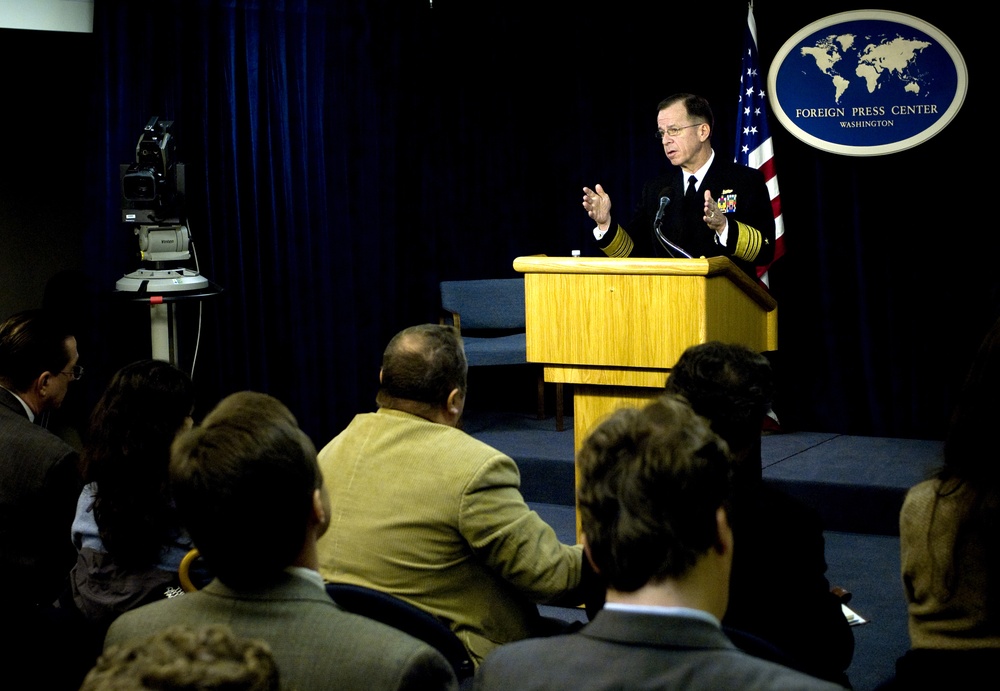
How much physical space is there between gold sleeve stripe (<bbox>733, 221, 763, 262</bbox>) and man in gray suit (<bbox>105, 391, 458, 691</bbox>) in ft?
8.88

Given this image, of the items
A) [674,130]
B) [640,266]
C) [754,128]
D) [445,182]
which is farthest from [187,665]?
[445,182]

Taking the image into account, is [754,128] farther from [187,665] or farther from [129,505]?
[187,665]

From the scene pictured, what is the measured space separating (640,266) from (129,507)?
159 cm

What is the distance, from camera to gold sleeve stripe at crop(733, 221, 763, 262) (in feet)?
12.9

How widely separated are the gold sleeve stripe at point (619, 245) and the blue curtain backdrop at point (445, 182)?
206cm

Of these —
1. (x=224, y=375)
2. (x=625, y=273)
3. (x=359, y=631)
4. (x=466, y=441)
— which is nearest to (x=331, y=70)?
(x=224, y=375)

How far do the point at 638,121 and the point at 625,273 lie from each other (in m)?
3.23

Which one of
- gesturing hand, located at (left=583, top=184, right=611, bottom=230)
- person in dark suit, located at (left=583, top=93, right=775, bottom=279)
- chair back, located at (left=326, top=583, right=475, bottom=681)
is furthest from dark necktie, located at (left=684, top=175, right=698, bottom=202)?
chair back, located at (left=326, top=583, right=475, bottom=681)

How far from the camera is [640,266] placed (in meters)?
3.27

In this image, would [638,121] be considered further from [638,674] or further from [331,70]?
[638,674]

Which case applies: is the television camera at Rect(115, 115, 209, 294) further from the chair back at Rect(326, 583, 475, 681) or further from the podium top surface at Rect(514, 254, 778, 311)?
the chair back at Rect(326, 583, 475, 681)

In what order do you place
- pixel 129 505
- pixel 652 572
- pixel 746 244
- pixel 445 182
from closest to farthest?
pixel 652 572 < pixel 129 505 < pixel 746 244 < pixel 445 182

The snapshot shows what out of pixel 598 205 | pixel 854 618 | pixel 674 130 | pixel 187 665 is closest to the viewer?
pixel 187 665

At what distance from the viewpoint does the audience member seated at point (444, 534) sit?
224 centimetres
